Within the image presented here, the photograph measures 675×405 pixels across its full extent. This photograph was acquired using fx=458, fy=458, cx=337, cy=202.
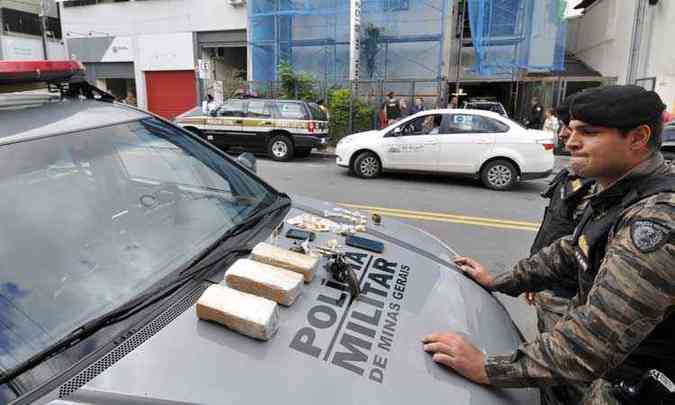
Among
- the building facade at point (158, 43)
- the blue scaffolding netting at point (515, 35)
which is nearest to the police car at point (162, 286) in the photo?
the blue scaffolding netting at point (515, 35)

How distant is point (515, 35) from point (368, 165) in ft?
35.5

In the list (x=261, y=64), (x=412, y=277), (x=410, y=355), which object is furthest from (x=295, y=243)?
(x=261, y=64)

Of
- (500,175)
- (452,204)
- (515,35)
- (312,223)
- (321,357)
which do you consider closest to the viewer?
(321,357)

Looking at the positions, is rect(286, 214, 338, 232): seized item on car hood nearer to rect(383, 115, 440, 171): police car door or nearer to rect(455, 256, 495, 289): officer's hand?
rect(455, 256, 495, 289): officer's hand

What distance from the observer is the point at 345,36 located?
1783cm

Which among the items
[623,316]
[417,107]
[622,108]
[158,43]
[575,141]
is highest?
[158,43]

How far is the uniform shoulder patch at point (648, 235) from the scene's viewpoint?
1.17 m

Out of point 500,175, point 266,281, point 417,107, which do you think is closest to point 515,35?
point 417,107

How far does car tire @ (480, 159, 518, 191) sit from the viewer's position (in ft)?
28.3

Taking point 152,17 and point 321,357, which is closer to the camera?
Answer: point 321,357

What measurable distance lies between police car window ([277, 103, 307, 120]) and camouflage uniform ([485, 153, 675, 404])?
10.6 metres

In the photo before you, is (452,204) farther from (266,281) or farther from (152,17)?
(152,17)

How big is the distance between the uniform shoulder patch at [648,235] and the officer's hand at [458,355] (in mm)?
551

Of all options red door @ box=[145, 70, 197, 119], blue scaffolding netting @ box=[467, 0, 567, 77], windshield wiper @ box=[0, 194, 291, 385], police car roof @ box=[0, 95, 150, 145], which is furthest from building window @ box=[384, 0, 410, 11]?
windshield wiper @ box=[0, 194, 291, 385]
